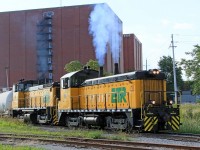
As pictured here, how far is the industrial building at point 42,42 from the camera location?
3588 inches

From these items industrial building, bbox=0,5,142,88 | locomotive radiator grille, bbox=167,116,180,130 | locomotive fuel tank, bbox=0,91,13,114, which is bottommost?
locomotive radiator grille, bbox=167,116,180,130

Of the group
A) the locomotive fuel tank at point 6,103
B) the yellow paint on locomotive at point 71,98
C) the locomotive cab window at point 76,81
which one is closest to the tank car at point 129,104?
the yellow paint on locomotive at point 71,98

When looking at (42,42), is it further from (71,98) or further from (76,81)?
(71,98)

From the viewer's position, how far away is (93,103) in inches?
866

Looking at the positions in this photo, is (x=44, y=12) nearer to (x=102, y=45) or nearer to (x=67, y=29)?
(x=67, y=29)

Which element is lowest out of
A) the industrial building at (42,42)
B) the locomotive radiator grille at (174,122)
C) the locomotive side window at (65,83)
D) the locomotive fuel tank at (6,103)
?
the locomotive radiator grille at (174,122)

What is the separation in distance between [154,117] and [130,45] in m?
100

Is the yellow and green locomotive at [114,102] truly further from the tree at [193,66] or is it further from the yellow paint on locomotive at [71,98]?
the tree at [193,66]

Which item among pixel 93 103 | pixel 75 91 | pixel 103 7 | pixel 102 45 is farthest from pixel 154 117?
pixel 103 7

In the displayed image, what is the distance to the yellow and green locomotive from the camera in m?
18.4

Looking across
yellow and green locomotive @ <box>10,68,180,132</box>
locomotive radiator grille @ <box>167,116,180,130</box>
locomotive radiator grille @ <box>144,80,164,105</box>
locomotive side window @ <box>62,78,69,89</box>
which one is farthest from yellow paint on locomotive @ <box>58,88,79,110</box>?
locomotive radiator grille @ <box>167,116,180,130</box>

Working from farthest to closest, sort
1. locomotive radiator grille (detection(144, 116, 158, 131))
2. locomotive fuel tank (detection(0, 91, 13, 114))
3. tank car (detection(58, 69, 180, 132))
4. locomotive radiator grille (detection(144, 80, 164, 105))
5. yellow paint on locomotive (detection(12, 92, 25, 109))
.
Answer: locomotive fuel tank (detection(0, 91, 13, 114)) < yellow paint on locomotive (detection(12, 92, 25, 109)) < locomotive radiator grille (detection(144, 80, 164, 105)) < tank car (detection(58, 69, 180, 132)) < locomotive radiator grille (detection(144, 116, 158, 131))

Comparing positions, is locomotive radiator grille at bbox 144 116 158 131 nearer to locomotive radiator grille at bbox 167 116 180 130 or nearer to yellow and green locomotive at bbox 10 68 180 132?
yellow and green locomotive at bbox 10 68 180 132

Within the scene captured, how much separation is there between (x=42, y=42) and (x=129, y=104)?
253 feet
